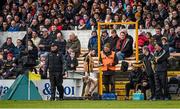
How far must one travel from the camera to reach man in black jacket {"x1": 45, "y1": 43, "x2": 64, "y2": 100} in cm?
2656

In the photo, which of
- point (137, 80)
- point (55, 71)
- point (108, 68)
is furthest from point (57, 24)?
point (137, 80)

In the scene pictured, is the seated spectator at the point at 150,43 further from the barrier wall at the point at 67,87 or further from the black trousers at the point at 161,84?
the barrier wall at the point at 67,87

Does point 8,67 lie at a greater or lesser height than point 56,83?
greater

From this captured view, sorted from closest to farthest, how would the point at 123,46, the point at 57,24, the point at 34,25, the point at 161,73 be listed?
the point at 161,73 < the point at 123,46 < the point at 57,24 < the point at 34,25

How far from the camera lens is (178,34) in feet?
93.6

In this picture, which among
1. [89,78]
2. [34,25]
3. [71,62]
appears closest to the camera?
[89,78]

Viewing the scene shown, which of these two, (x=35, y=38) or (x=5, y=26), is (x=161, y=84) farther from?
(x=5, y=26)

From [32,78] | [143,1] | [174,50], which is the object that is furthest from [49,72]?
[143,1]

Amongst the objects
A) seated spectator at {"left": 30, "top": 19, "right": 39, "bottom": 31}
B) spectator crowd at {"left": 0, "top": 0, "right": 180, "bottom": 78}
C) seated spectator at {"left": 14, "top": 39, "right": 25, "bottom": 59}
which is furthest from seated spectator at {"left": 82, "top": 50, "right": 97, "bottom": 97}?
seated spectator at {"left": 30, "top": 19, "right": 39, "bottom": 31}

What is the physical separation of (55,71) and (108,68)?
1886 mm

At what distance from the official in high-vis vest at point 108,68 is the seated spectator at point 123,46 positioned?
126 centimetres

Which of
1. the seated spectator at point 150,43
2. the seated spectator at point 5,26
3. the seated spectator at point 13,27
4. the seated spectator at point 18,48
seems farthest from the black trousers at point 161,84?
the seated spectator at point 5,26

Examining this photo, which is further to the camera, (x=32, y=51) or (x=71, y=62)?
(x=32, y=51)

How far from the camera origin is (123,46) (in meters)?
28.5
